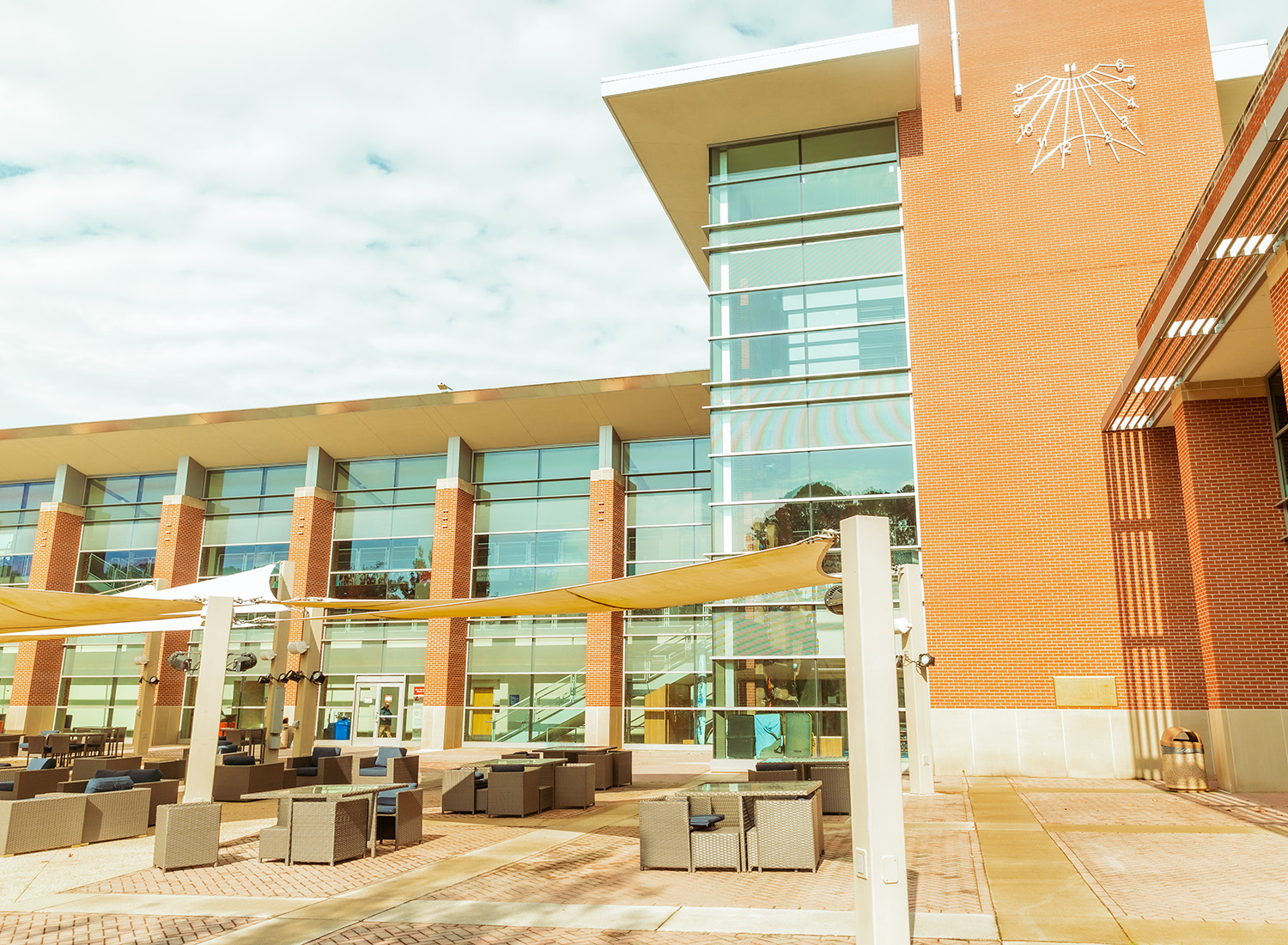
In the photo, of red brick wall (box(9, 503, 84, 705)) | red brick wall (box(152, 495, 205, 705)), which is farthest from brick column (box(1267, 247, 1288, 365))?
red brick wall (box(9, 503, 84, 705))

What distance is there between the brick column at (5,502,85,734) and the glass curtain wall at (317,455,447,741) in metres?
8.51

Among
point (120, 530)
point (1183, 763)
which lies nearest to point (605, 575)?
point (1183, 763)

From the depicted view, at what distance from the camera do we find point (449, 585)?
87.1 feet

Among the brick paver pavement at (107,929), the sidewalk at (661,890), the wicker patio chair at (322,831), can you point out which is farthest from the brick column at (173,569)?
the brick paver pavement at (107,929)

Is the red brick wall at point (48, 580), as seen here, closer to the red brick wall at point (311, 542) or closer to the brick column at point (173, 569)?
the brick column at point (173, 569)

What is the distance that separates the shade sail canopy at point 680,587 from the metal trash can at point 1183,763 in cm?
714

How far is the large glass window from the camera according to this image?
30.6 metres

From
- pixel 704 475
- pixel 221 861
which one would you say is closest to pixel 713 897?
pixel 221 861

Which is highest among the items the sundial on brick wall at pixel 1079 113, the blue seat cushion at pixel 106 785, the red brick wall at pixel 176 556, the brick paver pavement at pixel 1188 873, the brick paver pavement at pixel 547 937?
the sundial on brick wall at pixel 1079 113

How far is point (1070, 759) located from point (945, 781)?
7.29ft

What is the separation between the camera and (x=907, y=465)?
17.4 metres

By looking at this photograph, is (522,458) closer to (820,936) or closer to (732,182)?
(732,182)

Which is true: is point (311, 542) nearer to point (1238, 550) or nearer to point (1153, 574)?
point (1153, 574)

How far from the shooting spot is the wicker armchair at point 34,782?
1241 cm
